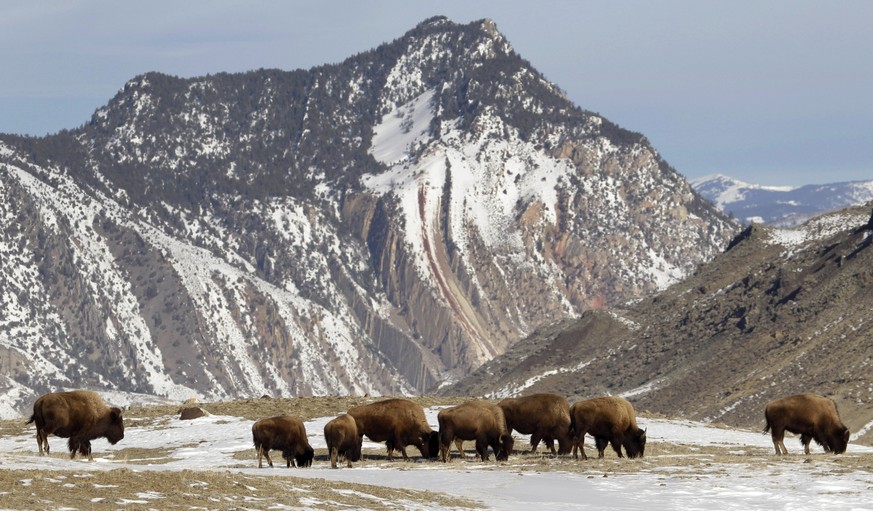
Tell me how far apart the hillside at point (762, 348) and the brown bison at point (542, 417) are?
7470 cm

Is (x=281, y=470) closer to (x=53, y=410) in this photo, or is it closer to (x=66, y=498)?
(x=53, y=410)

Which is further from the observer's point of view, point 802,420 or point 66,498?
point 802,420

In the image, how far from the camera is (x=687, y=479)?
4581 centimetres

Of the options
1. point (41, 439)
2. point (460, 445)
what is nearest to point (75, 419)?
point (41, 439)

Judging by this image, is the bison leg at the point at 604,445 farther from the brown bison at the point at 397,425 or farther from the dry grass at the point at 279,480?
the brown bison at the point at 397,425

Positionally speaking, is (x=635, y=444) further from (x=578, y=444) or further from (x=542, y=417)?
(x=542, y=417)

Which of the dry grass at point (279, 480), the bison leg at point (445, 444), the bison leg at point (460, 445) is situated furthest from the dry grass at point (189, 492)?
the bison leg at point (460, 445)

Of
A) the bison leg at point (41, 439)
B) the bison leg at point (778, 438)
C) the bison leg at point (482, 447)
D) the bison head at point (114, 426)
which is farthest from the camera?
the bison leg at point (778, 438)

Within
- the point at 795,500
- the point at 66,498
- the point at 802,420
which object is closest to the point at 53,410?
the point at 66,498

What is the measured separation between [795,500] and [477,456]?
46.2ft

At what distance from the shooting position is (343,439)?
5047cm

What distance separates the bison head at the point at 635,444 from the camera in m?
52.8

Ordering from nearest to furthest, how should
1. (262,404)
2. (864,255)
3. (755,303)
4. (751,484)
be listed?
1. (751,484)
2. (262,404)
3. (864,255)
4. (755,303)

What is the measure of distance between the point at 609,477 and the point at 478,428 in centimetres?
638
